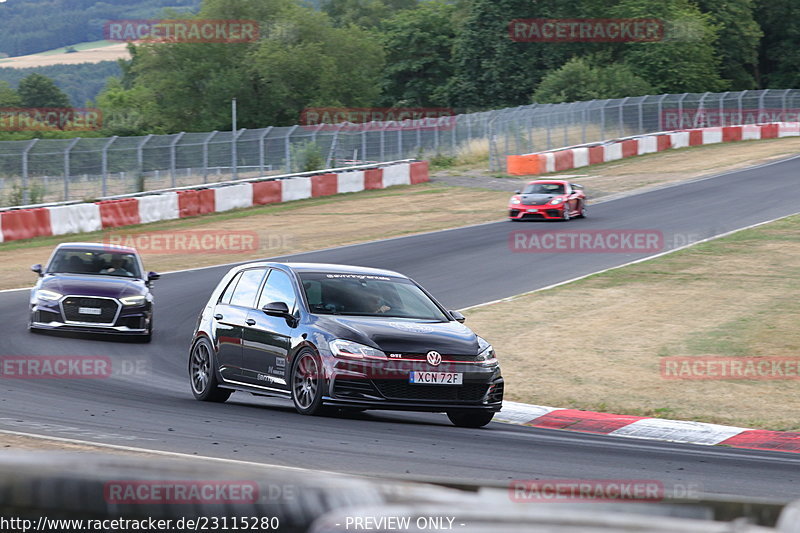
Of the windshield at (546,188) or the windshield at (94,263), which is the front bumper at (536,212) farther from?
the windshield at (94,263)

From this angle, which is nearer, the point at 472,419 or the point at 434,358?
the point at 434,358

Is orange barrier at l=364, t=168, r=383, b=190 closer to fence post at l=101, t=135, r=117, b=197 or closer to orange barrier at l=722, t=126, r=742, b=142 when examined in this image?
fence post at l=101, t=135, r=117, b=197

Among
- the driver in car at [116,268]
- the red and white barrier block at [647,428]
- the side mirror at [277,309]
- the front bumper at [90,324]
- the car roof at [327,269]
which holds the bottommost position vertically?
the red and white barrier block at [647,428]

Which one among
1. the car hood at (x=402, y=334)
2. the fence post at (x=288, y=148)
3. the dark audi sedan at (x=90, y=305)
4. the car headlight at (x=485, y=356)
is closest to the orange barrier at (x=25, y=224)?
the dark audi sedan at (x=90, y=305)

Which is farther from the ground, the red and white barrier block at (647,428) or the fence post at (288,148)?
the fence post at (288,148)

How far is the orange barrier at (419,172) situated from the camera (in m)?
43.9

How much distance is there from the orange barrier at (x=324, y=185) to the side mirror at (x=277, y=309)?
28.5m

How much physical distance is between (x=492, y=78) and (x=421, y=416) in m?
73.9

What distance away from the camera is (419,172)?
44.2m

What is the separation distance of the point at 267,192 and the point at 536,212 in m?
9.78

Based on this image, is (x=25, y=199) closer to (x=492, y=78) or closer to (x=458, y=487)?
(x=458, y=487)

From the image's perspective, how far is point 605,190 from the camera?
1597 inches

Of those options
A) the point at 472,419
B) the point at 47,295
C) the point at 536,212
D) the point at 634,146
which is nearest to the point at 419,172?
the point at 536,212

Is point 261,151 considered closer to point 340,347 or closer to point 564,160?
point 564,160
